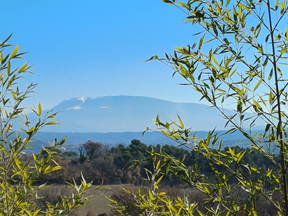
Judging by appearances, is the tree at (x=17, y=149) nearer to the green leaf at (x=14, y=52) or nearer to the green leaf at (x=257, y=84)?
the green leaf at (x=14, y=52)

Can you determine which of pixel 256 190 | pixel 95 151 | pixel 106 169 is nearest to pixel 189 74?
pixel 256 190

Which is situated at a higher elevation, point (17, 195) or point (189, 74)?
point (189, 74)

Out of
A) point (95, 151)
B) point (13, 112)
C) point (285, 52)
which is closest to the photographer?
point (285, 52)

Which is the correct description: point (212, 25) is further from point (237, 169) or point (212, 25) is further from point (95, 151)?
point (95, 151)

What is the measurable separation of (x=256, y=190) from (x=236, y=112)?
1.76ft

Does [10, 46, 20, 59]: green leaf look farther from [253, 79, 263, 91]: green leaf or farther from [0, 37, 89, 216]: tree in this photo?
[253, 79, 263, 91]: green leaf

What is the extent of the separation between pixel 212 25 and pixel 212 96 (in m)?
0.45

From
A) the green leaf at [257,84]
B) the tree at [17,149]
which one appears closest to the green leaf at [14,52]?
the tree at [17,149]

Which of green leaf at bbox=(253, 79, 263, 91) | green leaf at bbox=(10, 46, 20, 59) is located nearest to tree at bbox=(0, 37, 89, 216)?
green leaf at bbox=(10, 46, 20, 59)

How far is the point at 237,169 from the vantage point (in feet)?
8.48

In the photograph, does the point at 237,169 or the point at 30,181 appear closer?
the point at 237,169

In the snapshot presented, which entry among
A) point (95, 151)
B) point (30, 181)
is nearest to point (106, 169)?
point (95, 151)

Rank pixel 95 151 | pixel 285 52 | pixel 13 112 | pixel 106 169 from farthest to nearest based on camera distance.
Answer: pixel 95 151 < pixel 106 169 < pixel 13 112 < pixel 285 52

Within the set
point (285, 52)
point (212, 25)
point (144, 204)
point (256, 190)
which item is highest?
point (212, 25)
